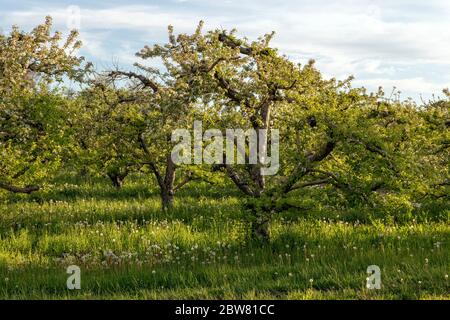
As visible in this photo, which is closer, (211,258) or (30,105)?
(211,258)

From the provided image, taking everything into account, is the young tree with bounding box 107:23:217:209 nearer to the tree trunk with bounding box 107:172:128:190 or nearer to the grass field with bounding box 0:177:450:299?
the grass field with bounding box 0:177:450:299

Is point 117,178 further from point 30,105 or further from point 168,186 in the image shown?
point 30,105

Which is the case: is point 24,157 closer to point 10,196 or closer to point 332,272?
point 10,196

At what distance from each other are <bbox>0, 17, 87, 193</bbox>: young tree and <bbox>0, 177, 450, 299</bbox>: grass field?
5.18 feet

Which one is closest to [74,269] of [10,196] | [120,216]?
[120,216]

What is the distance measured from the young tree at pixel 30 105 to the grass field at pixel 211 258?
5.18ft

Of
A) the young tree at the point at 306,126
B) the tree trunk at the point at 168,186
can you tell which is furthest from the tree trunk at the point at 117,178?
the young tree at the point at 306,126

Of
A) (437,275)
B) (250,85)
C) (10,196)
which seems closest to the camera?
(437,275)

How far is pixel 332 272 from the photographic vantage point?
934 centimetres

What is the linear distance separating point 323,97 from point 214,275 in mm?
5018

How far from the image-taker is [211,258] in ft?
35.2

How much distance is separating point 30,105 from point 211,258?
20.7 feet

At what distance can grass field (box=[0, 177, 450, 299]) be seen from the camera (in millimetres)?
8641

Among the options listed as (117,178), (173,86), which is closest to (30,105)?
(173,86)
